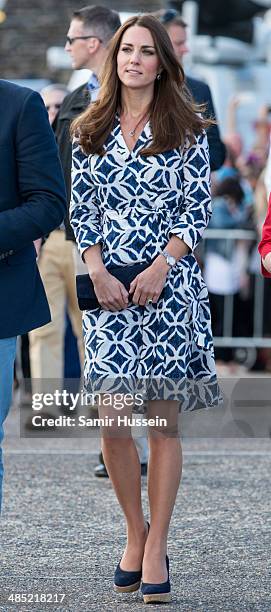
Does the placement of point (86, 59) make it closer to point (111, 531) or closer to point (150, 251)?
point (111, 531)

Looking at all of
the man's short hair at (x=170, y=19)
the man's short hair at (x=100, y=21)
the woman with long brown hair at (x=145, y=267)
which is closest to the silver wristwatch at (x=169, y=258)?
the woman with long brown hair at (x=145, y=267)

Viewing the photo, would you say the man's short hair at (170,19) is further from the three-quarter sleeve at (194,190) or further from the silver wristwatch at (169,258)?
the silver wristwatch at (169,258)

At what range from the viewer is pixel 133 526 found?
16.9 ft

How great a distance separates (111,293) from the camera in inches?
198

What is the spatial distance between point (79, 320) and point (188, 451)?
1210mm

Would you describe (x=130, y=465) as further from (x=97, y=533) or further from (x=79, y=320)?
(x=79, y=320)

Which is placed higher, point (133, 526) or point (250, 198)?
point (133, 526)

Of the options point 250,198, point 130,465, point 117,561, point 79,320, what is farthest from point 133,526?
point 250,198

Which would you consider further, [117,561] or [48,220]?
[117,561]

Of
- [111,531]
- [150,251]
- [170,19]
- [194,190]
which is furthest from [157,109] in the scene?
[170,19]

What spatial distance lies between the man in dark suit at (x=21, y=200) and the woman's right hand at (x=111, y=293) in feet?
0.76

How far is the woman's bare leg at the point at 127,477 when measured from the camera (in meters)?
5.09

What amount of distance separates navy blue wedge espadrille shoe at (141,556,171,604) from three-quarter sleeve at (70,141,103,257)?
48.2 inches

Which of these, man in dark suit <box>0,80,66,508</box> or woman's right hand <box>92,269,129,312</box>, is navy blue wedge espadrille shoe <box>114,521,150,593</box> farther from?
woman's right hand <box>92,269,129,312</box>
